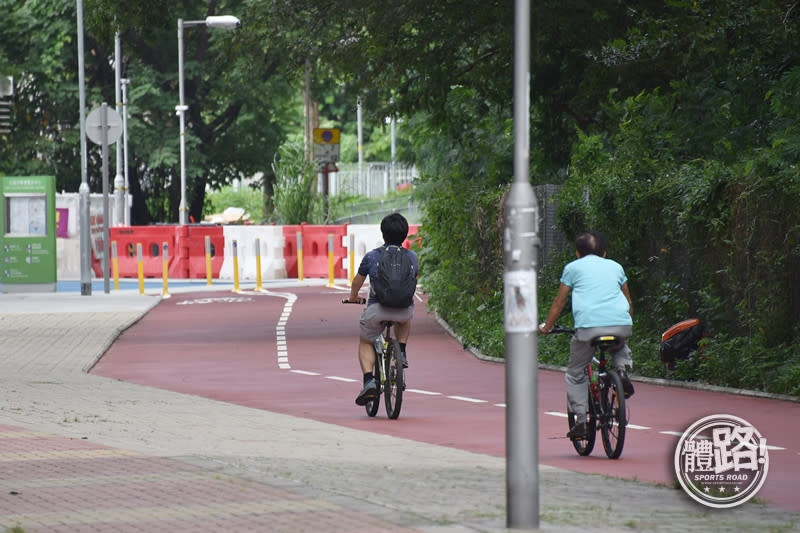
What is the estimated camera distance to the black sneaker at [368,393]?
14117 millimetres

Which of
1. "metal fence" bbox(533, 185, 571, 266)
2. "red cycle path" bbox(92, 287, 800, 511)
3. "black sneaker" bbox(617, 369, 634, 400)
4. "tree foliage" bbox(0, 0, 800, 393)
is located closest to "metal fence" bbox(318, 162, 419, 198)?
"tree foliage" bbox(0, 0, 800, 393)

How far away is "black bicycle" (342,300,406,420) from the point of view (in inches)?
549

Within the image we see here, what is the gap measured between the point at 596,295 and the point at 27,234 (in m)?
25.2

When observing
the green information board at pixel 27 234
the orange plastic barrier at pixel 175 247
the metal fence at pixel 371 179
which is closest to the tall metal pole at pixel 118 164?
the orange plastic barrier at pixel 175 247

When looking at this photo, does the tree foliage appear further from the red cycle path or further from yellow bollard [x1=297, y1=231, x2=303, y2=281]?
yellow bollard [x1=297, y1=231, x2=303, y2=281]

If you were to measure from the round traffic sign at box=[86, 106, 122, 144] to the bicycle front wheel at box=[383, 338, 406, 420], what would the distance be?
19476 mm

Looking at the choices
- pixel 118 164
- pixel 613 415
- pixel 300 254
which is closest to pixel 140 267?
pixel 300 254

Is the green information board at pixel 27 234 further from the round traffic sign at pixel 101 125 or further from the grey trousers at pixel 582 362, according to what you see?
the grey trousers at pixel 582 362

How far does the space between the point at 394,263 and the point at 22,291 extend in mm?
22551

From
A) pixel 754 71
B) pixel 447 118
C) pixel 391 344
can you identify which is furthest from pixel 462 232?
pixel 391 344

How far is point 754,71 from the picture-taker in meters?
20.6

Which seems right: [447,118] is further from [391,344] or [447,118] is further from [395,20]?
[391,344]

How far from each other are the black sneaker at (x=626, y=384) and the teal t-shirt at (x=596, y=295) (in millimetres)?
322

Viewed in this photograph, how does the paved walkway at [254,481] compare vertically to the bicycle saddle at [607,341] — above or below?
below
